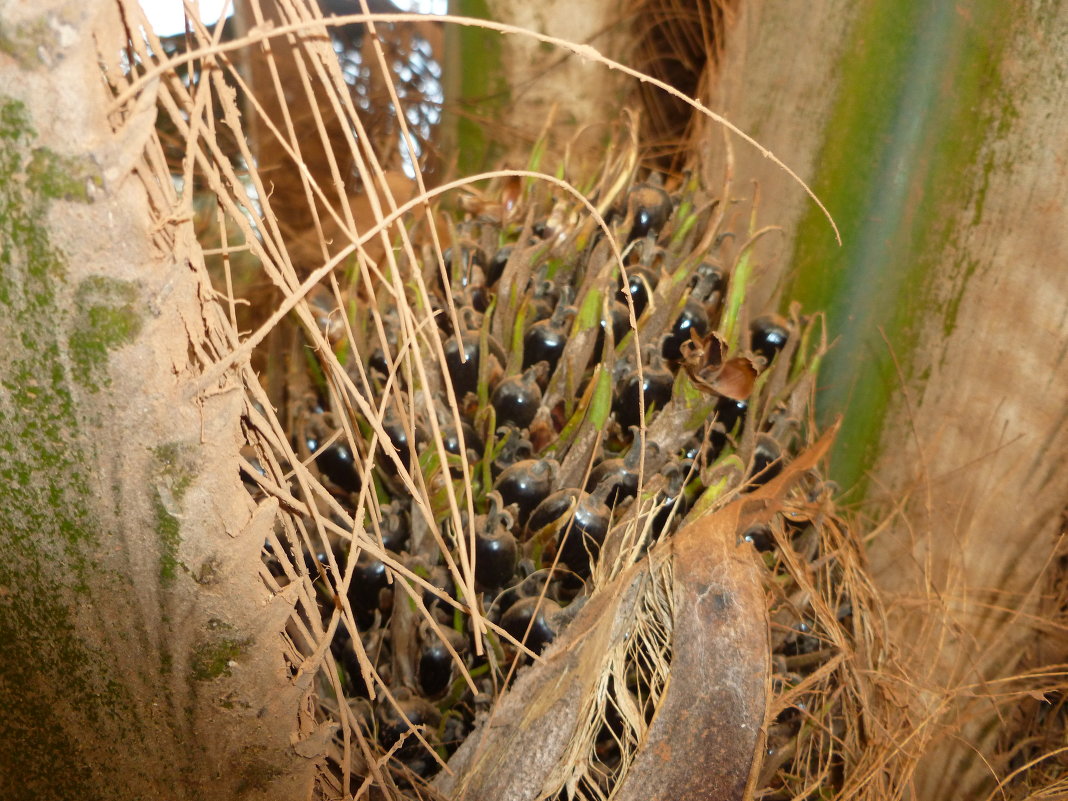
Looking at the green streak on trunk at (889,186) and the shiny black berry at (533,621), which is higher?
the green streak on trunk at (889,186)

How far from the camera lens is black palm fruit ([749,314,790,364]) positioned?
84 centimetres

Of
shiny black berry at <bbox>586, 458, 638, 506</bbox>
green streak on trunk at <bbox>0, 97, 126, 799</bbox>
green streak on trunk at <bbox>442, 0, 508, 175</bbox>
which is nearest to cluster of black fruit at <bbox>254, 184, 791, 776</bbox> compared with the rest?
shiny black berry at <bbox>586, 458, 638, 506</bbox>

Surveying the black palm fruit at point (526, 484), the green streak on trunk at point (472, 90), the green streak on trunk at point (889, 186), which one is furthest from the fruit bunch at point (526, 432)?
the green streak on trunk at point (472, 90)

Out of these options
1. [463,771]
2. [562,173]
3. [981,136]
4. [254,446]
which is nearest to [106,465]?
[254,446]

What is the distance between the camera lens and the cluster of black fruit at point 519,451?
627 mm

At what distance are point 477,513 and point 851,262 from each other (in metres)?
0.53

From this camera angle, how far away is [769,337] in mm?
839

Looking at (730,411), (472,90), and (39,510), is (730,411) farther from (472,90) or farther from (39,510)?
(472,90)

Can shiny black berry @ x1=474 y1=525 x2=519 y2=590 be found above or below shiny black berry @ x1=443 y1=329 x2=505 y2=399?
below

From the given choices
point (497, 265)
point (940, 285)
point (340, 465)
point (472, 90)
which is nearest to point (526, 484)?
point (340, 465)

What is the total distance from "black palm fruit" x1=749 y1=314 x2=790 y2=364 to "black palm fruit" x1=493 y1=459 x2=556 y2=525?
275 millimetres

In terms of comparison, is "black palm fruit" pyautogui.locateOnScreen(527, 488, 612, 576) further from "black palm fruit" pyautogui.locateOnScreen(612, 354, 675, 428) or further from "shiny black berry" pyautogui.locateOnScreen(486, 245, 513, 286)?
"shiny black berry" pyautogui.locateOnScreen(486, 245, 513, 286)

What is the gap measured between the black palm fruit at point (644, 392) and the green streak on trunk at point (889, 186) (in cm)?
29

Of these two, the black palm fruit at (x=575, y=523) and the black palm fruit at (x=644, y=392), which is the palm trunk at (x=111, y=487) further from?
the black palm fruit at (x=644, y=392)
